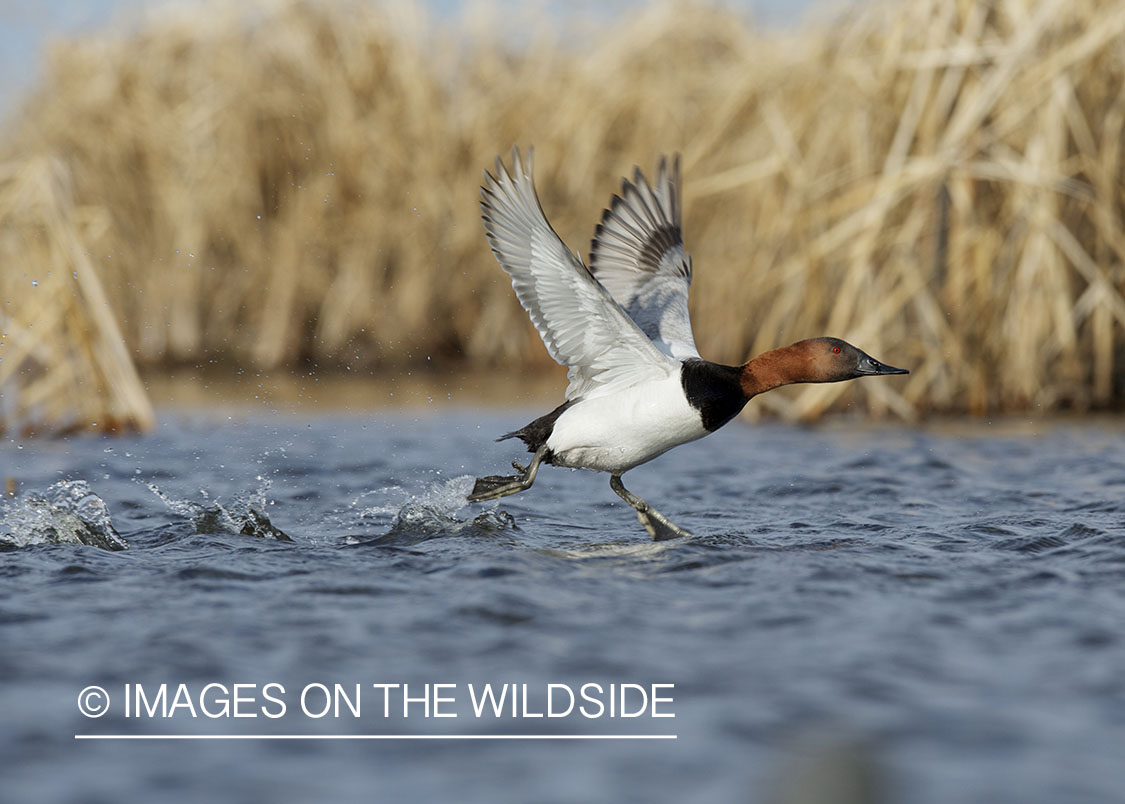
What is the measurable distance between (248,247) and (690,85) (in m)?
4.72

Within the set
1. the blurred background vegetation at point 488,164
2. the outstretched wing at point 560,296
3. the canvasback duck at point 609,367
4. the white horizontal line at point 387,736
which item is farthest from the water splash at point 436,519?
the blurred background vegetation at point 488,164

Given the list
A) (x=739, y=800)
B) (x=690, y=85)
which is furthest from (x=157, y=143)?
(x=739, y=800)

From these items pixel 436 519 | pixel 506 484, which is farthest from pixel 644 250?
pixel 436 519

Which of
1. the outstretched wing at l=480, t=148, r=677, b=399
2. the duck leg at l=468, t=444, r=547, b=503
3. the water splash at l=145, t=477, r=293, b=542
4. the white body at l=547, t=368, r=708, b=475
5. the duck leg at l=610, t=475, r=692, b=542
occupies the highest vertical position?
the outstretched wing at l=480, t=148, r=677, b=399

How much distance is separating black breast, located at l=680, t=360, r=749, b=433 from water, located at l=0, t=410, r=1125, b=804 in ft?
1.80

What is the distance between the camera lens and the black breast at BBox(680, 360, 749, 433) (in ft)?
17.8

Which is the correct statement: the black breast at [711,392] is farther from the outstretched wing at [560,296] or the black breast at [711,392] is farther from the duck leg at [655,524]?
the duck leg at [655,524]

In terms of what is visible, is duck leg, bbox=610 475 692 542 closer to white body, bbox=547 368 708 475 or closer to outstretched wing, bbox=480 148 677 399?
white body, bbox=547 368 708 475

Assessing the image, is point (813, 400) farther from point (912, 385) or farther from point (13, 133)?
point (13, 133)

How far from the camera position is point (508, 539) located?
5672 mm

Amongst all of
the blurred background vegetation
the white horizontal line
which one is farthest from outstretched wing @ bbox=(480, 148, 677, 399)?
the blurred background vegetation

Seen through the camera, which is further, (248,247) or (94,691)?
(248,247)

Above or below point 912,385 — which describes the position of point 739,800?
below

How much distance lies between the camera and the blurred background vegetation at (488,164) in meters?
9.14
